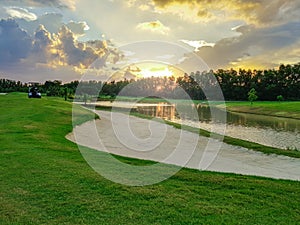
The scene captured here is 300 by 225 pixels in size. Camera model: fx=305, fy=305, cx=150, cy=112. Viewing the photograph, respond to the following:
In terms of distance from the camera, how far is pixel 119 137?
2311cm

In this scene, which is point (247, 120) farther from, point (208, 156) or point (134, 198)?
point (134, 198)

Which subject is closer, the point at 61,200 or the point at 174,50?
the point at 61,200

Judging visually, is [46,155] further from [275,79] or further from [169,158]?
[275,79]

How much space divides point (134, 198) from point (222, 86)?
124 metres

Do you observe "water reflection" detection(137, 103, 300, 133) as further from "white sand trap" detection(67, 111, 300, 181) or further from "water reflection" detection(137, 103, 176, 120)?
"white sand trap" detection(67, 111, 300, 181)

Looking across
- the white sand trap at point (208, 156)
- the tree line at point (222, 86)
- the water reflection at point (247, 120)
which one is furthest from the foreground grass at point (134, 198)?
the tree line at point (222, 86)

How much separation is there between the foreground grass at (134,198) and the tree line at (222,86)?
80277mm

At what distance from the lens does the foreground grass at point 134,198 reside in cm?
660

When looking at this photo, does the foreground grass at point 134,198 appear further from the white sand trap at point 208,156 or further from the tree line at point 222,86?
the tree line at point 222,86

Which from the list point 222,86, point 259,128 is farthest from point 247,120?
point 222,86

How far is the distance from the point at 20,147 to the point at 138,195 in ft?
25.5

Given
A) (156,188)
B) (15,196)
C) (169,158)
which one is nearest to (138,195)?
(156,188)

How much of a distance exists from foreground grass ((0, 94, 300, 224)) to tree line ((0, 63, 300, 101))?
263 feet

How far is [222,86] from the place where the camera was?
127625 mm
